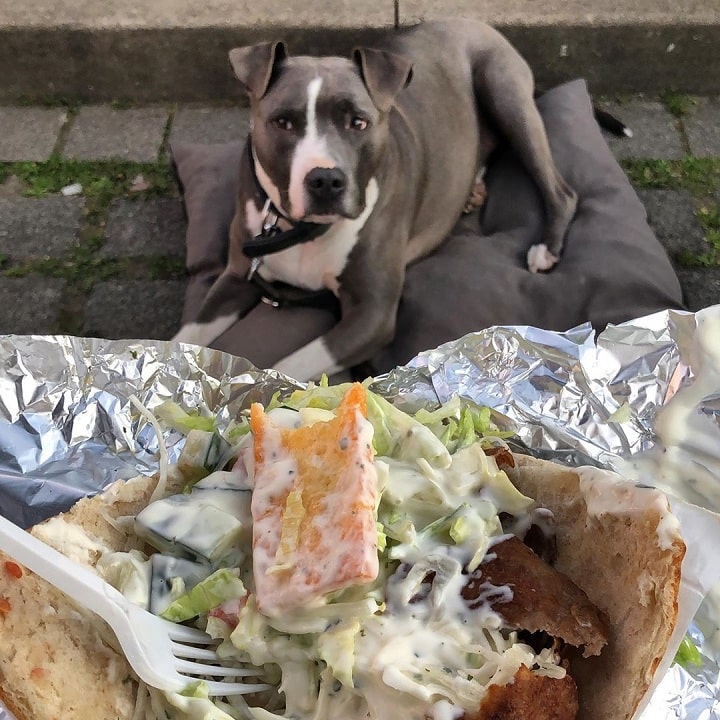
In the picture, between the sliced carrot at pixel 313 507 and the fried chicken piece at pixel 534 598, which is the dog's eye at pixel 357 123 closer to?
the sliced carrot at pixel 313 507

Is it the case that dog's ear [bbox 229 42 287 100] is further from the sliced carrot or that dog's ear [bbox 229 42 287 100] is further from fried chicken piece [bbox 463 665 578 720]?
fried chicken piece [bbox 463 665 578 720]

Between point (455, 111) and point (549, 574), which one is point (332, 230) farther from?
point (549, 574)

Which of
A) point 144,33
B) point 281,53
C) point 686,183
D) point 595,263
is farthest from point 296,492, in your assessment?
point 144,33

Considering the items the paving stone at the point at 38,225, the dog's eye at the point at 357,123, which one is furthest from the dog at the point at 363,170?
the paving stone at the point at 38,225

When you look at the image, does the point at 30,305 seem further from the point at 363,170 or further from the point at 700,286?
Answer: the point at 700,286

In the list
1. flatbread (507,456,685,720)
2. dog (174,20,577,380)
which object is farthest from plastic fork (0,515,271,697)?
dog (174,20,577,380)

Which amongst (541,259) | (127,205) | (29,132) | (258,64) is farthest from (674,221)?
(29,132)

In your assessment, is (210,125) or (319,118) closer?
(319,118)
